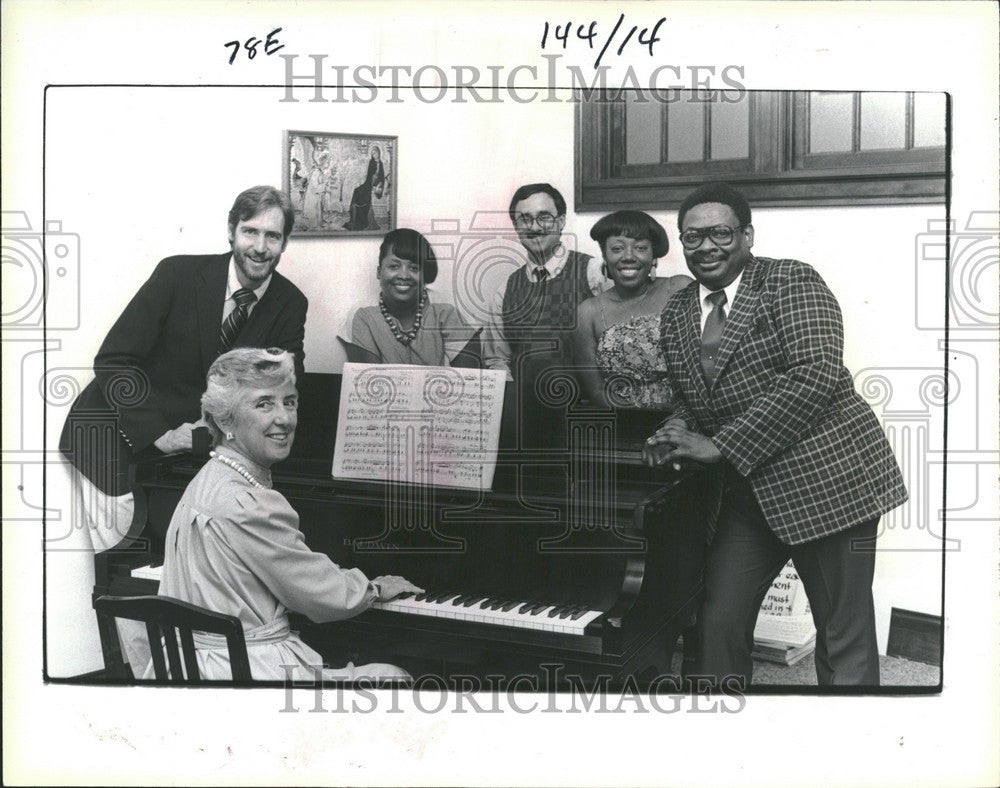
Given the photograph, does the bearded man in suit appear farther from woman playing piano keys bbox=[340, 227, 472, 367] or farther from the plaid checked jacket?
the plaid checked jacket

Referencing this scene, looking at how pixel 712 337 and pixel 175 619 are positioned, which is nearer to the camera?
pixel 175 619

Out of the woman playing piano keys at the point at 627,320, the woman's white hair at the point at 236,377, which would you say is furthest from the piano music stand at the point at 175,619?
the woman playing piano keys at the point at 627,320

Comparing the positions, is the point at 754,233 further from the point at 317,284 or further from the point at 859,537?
the point at 317,284

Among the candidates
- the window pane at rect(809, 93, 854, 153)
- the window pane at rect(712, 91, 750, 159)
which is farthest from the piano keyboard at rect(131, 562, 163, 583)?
the window pane at rect(809, 93, 854, 153)

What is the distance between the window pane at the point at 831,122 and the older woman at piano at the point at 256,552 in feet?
6.23

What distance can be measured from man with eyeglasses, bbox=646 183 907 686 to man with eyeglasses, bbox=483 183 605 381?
32 centimetres

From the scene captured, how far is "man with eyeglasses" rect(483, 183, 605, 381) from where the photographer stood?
3.21 m

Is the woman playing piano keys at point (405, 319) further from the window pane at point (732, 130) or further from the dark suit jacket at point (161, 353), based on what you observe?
the window pane at point (732, 130)

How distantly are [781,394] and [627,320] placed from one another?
0.55m

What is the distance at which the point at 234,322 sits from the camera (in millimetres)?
3314

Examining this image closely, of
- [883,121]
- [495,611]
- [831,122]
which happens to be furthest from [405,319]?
[883,121]

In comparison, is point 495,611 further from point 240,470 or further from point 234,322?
point 234,322

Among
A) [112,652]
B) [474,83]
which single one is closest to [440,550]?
[112,652]

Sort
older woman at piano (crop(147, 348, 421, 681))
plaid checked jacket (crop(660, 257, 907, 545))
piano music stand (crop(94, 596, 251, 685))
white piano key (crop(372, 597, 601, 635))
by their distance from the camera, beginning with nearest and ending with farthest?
1. piano music stand (crop(94, 596, 251, 685))
2. white piano key (crop(372, 597, 601, 635))
3. older woman at piano (crop(147, 348, 421, 681))
4. plaid checked jacket (crop(660, 257, 907, 545))
